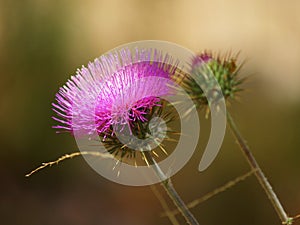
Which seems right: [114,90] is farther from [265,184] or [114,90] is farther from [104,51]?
[104,51]

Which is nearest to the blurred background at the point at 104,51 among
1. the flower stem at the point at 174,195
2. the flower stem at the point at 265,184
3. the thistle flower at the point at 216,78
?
the thistle flower at the point at 216,78

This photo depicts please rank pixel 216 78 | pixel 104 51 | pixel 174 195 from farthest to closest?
pixel 104 51 < pixel 216 78 < pixel 174 195

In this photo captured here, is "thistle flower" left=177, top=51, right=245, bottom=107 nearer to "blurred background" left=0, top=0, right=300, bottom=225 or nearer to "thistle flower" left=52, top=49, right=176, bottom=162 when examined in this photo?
"thistle flower" left=52, top=49, right=176, bottom=162

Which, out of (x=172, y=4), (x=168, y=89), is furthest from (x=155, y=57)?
(x=172, y=4)

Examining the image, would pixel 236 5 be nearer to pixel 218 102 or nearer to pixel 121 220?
pixel 121 220

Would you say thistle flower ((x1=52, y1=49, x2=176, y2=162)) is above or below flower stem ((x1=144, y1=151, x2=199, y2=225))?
above

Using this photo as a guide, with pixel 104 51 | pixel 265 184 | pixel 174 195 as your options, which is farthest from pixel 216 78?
pixel 104 51

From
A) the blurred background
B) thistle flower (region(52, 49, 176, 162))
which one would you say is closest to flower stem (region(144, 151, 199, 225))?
thistle flower (region(52, 49, 176, 162))
